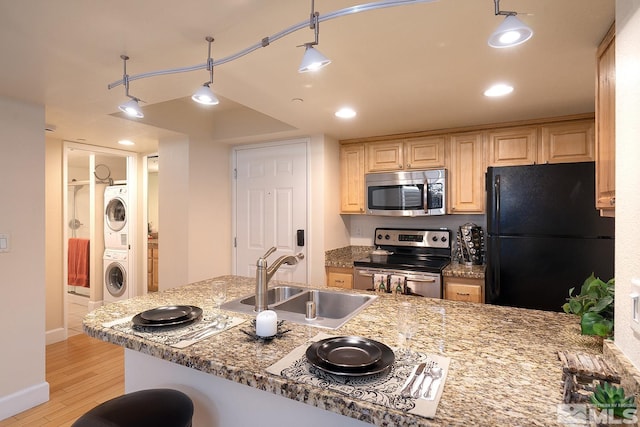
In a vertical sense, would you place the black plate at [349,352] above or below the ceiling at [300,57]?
below

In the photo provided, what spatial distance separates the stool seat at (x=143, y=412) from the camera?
1138mm

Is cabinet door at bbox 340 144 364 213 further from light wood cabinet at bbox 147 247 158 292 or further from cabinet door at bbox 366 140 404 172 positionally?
light wood cabinet at bbox 147 247 158 292

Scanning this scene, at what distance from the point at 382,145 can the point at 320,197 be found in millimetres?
848

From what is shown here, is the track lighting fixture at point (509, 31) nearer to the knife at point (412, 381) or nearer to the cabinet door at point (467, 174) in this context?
the knife at point (412, 381)

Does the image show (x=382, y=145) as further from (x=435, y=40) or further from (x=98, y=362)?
(x=98, y=362)

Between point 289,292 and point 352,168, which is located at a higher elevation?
point 352,168

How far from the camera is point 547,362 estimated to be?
1080 millimetres

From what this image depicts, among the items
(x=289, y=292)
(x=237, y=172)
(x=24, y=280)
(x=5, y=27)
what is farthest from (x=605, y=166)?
(x=24, y=280)

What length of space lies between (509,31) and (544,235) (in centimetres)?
182

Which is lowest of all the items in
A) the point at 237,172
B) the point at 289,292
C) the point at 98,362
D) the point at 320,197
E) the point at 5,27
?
the point at 98,362

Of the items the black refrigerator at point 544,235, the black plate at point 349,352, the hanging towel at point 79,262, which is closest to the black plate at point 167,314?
the black plate at point 349,352

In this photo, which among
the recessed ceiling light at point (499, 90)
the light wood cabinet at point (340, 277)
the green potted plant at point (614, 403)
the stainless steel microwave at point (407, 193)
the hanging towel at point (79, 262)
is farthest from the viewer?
the hanging towel at point (79, 262)

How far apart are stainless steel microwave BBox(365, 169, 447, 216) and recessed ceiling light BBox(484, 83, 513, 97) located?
0.99 metres

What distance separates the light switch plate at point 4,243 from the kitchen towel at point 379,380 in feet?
7.71
